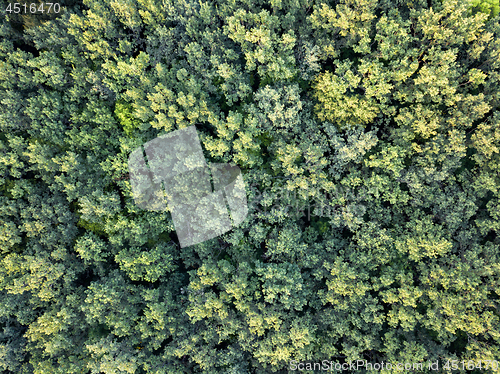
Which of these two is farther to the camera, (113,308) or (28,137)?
(28,137)

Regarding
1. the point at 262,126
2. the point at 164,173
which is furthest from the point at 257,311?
the point at 262,126

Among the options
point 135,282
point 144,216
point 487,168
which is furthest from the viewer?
point 135,282

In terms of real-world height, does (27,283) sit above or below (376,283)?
below

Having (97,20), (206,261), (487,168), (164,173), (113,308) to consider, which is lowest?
(113,308)

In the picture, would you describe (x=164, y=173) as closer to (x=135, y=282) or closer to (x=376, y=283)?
(x=135, y=282)

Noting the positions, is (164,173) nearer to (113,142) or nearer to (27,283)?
(113,142)

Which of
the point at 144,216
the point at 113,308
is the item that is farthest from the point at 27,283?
the point at 144,216

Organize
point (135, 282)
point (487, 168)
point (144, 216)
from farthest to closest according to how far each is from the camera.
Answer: point (135, 282), point (144, 216), point (487, 168)
